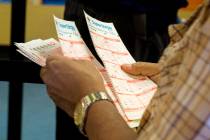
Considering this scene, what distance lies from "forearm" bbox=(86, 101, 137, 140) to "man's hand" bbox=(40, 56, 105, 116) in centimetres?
4

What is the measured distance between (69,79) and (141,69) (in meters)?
0.23

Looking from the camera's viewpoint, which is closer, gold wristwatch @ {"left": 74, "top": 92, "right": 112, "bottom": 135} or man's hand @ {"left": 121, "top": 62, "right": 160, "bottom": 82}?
gold wristwatch @ {"left": 74, "top": 92, "right": 112, "bottom": 135}

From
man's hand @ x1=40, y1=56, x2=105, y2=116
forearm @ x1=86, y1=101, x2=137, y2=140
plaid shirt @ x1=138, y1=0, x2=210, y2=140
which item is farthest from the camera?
man's hand @ x1=40, y1=56, x2=105, y2=116

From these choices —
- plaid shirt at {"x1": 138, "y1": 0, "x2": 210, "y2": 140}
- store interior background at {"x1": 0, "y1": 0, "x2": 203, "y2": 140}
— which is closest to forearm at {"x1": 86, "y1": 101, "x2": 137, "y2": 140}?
plaid shirt at {"x1": 138, "y1": 0, "x2": 210, "y2": 140}

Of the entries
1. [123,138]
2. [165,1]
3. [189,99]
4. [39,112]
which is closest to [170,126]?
[189,99]

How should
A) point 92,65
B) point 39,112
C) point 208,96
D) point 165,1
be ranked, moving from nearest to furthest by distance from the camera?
point 208,96
point 92,65
point 165,1
point 39,112

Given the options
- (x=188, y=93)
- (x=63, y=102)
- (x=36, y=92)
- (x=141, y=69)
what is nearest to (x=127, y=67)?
(x=141, y=69)

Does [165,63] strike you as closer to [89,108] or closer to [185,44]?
[185,44]

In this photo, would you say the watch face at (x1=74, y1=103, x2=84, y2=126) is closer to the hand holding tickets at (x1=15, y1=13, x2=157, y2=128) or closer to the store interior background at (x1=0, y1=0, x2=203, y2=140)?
the hand holding tickets at (x1=15, y1=13, x2=157, y2=128)

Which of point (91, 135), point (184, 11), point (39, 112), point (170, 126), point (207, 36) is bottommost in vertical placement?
point (39, 112)

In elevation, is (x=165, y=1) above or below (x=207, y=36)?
below

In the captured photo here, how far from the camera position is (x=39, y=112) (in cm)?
267

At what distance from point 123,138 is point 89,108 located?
111 mm

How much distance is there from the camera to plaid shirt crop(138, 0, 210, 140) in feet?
1.53
